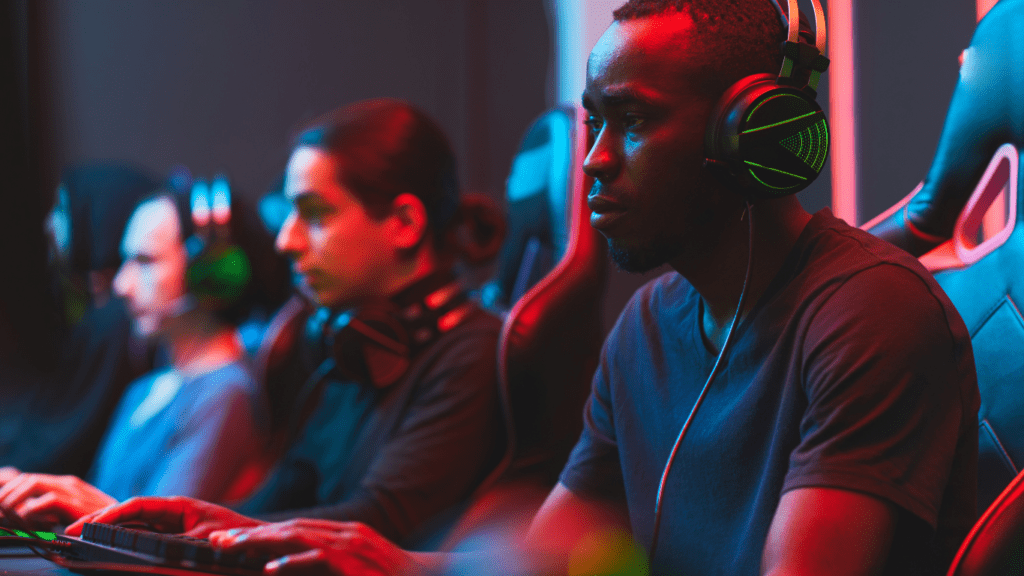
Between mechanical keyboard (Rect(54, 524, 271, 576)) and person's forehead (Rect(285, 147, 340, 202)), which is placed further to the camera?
person's forehead (Rect(285, 147, 340, 202))

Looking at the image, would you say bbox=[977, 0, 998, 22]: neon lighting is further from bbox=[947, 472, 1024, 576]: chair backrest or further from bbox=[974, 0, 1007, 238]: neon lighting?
bbox=[947, 472, 1024, 576]: chair backrest

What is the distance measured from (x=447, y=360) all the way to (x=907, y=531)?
738mm

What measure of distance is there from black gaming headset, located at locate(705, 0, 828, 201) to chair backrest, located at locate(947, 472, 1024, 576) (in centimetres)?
30

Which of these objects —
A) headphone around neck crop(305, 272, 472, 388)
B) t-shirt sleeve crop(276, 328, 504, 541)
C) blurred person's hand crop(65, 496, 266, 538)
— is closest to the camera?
blurred person's hand crop(65, 496, 266, 538)

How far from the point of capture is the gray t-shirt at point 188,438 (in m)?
1.56

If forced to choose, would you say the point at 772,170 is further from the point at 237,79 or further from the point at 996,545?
the point at 237,79

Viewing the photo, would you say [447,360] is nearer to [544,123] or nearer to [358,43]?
[544,123]

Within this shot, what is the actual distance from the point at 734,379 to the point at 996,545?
240 mm

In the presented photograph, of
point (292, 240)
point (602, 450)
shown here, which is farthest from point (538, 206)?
point (602, 450)

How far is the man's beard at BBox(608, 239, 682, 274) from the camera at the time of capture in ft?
2.52

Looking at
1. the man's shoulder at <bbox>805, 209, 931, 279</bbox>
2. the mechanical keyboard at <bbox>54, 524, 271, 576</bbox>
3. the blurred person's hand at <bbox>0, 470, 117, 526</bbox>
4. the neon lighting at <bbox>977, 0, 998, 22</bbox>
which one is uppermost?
the neon lighting at <bbox>977, 0, 998, 22</bbox>

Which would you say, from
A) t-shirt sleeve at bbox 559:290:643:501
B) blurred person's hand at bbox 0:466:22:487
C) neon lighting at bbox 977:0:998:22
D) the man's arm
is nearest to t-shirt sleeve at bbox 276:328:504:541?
t-shirt sleeve at bbox 559:290:643:501

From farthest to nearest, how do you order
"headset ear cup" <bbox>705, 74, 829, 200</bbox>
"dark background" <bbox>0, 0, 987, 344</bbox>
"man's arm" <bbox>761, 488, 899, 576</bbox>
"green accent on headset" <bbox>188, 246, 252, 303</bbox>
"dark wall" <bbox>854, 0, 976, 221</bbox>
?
"dark background" <bbox>0, 0, 987, 344</bbox> < "green accent on headset" <bbox>188, 246, 252, 303</bbox> < "dark wall" <bbox>854, 0, 976, 221</bbox> < "headset ear cup" <bbox>705, 74, 829, 200</bbox> < "man's arm" <bbox>761, 488, 899, 576</bbox>

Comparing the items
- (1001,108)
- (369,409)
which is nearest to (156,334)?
(369,409)
